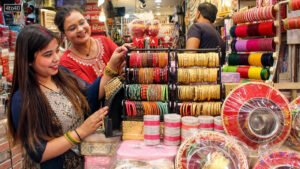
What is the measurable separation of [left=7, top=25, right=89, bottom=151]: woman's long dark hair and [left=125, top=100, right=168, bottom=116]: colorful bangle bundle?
430 millimetres

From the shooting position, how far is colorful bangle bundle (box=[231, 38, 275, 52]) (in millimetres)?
2452

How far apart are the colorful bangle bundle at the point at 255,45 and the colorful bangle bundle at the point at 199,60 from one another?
1327 millimetres

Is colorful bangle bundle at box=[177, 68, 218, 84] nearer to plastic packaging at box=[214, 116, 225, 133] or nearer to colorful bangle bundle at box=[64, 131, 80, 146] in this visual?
plastic packaging at box=[214, 116, 225, 133]

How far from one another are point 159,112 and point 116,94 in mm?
251

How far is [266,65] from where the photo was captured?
254 centimetres

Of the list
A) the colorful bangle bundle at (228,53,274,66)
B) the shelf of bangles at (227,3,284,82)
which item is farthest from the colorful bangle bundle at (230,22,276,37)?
the colorful bangle bundle at (228,53,274,66)

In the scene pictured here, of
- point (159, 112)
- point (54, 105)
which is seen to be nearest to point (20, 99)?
point (54, 105)

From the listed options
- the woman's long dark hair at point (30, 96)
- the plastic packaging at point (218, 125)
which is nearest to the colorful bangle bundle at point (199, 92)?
the plastic packaging at point (218, 125)

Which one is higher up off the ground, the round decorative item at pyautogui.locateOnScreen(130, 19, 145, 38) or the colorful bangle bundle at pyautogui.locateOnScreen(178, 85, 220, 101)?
the round decorative item at pyautogui.locateOnScreen(130, 19, 145, 38)

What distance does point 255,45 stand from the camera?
103 inches

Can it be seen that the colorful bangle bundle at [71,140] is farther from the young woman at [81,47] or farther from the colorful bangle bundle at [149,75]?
the young woman at [81,47]

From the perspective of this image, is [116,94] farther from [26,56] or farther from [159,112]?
[26,56]

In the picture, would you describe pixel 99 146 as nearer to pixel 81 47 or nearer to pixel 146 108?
pixel 146 108

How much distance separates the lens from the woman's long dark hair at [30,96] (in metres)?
1.25
